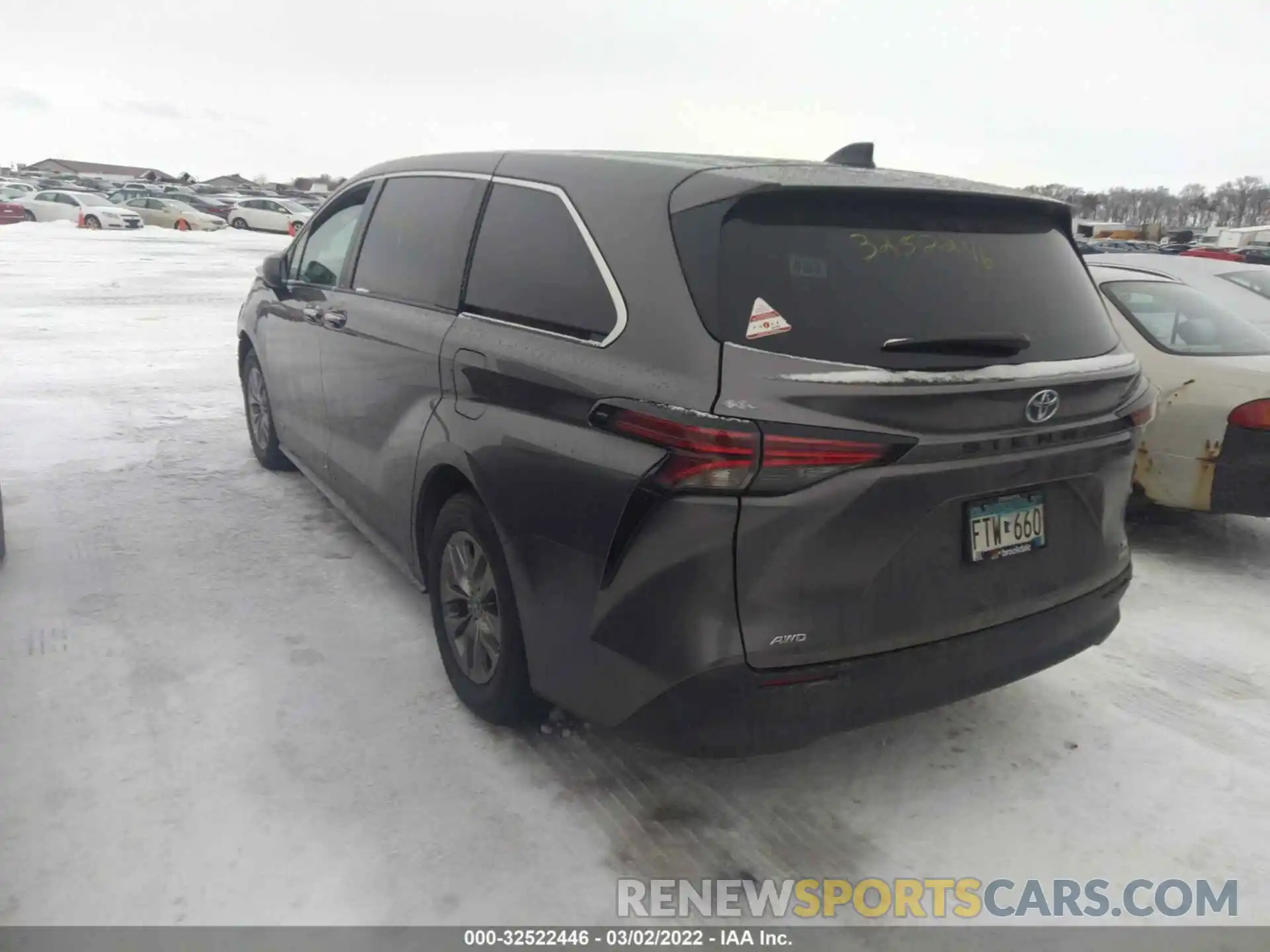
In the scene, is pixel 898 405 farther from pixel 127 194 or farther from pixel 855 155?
pixel 127 194

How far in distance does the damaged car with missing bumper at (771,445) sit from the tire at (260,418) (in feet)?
9.44

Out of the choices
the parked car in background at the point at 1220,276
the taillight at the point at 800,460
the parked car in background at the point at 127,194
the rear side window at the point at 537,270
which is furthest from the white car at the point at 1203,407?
the parked car in background at the point at 127,194

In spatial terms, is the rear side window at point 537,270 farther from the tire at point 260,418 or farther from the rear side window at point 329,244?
the tire at point 260,418

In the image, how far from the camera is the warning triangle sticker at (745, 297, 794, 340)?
2453mm

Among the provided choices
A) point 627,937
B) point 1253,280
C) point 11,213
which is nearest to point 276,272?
point 627,937

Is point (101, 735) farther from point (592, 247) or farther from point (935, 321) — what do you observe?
point (935, 321)

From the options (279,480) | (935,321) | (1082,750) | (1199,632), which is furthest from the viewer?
(279,480)

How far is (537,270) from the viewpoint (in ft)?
10.2

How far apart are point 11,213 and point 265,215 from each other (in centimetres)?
941

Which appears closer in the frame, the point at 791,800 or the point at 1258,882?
the point at 1258,882

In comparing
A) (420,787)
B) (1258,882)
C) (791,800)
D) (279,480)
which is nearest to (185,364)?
(279,480)

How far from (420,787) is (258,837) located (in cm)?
48

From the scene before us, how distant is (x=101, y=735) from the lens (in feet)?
10.6

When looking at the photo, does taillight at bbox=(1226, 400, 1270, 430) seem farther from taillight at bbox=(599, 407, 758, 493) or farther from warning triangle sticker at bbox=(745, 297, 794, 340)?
taillight at bbox=(599, 407, 758, 493)
